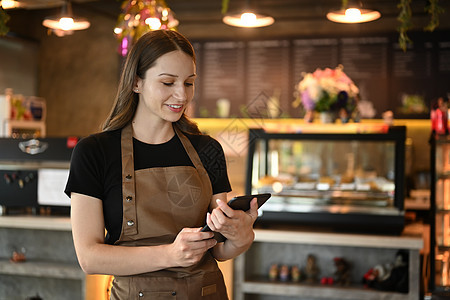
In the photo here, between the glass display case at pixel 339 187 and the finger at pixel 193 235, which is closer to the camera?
the finger at pixel 193 235

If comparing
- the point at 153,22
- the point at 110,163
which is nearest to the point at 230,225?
the point at 110,163

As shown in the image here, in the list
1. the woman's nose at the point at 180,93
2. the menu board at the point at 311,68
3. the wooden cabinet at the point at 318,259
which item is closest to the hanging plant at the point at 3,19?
the woman's nose at the point at 180,93

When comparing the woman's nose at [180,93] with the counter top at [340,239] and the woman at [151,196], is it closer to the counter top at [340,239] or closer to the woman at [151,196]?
the woman at [151,196]

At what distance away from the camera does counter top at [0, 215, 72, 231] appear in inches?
133

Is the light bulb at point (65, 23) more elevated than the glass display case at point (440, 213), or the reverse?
the light bulb at point (65, 23)

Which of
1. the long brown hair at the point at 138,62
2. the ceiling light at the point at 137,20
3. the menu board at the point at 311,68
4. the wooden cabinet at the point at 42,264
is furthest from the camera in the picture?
the menu board at the point at 311,68

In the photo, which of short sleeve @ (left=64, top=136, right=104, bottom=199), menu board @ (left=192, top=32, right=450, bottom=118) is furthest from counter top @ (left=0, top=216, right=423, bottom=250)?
menu board @ (left=192, top=32, right=450, bottom=118)

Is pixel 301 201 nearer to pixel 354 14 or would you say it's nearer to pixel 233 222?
pixel 354 14

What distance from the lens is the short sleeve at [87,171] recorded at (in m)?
1.47

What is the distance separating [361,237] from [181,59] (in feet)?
6.85

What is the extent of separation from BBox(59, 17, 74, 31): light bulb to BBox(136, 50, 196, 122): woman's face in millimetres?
2778

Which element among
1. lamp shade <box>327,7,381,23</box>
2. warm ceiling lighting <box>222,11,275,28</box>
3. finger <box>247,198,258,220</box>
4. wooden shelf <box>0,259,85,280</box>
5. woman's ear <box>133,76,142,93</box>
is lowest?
wooden shelf <box>0,259,85,280</box>

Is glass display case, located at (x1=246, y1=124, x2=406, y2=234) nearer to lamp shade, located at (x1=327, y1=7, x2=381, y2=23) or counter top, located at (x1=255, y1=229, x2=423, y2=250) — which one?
counter top, located at (x1=255, y1=229, x2=423, y2=250)

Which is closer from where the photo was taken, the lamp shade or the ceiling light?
the ceiling light
